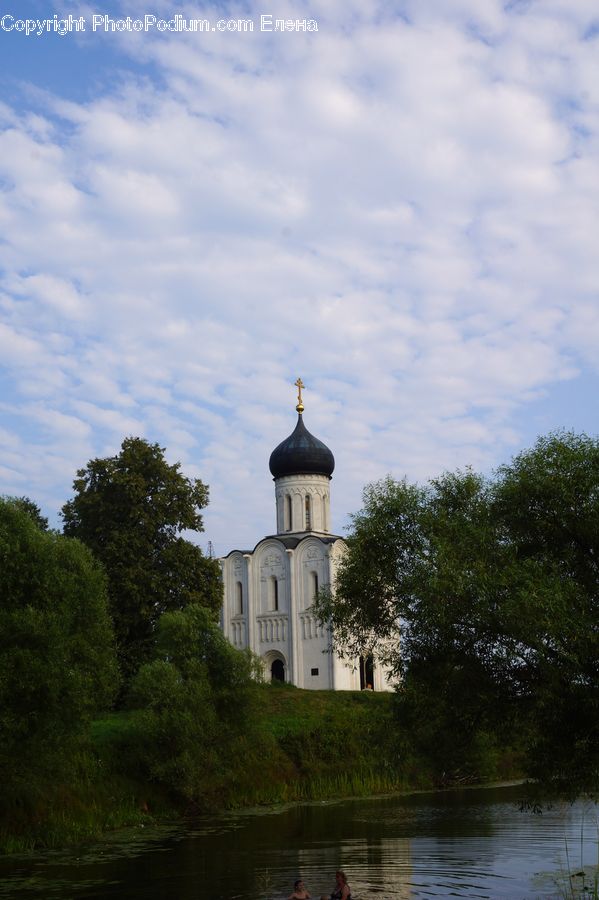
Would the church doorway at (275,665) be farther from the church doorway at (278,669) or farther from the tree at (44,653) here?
the tree at (44,653)

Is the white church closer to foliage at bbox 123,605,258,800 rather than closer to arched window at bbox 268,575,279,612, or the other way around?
arched window at bbox 268,575,279,612

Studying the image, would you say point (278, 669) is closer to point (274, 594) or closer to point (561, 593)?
point (274, 594)

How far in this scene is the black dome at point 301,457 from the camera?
211 feet

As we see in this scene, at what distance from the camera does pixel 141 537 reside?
→ 1748 inches

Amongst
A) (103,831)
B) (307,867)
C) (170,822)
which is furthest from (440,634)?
(170,822)

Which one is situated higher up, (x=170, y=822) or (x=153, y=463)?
(x=153, y=463)

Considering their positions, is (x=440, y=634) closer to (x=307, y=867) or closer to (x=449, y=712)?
(x=449, y=712)

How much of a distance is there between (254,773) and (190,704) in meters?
6.81

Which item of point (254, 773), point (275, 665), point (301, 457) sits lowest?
point (254, 773)

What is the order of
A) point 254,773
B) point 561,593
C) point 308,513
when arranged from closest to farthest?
point 561,593, point 254,773, point 308,513

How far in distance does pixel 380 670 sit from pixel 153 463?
23.2 metres

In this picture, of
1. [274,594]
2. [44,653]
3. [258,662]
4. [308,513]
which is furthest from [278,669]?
[44,653]

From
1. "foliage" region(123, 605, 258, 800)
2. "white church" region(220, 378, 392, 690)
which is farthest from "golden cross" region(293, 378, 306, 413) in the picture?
"foliage" region(123, 605, 258, 800)

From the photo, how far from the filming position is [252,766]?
3925cm
